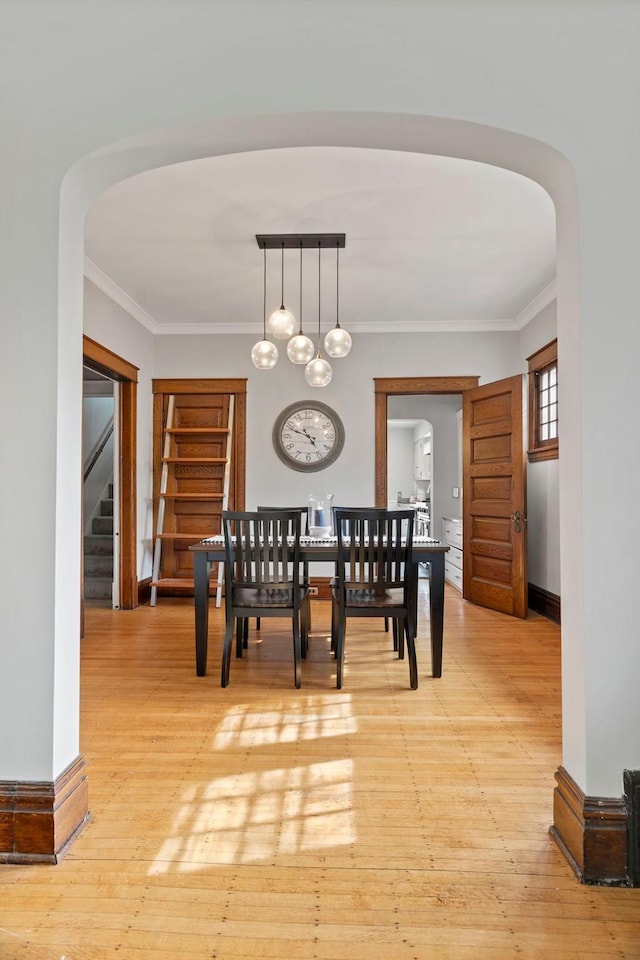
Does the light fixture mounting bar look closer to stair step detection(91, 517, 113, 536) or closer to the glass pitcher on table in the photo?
the glass pitcher on table

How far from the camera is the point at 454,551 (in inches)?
297

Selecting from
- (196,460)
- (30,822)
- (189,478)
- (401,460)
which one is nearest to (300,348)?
(196,460)

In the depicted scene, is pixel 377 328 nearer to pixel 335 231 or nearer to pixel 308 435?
pixel 308 435

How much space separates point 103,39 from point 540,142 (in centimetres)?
136

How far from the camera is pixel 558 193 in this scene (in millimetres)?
1850

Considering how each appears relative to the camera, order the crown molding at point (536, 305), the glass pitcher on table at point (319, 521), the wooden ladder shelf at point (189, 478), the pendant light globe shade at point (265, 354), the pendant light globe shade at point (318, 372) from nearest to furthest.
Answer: the pendant light globe shade at point (265, 354)
the glass pitcher on table at point (319, 521)
the pendant light globe shade at point (318, 372)
the crown molding at point (536, 305)
the wooden ladder shelf at point (189, 478)

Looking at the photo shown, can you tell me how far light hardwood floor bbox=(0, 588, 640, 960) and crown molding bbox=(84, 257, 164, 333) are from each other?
298cm

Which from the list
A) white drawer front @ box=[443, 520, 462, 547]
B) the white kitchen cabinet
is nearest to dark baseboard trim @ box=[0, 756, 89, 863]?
the white kitchen cabinet

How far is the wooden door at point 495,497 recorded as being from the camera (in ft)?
16.4

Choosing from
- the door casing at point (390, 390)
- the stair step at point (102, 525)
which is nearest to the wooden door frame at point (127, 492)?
the stair step at point (102, 525)

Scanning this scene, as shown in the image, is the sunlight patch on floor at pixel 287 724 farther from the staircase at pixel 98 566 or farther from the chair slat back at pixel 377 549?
the staircase at pixel 98 566

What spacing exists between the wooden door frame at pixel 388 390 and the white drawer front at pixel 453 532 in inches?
72.5

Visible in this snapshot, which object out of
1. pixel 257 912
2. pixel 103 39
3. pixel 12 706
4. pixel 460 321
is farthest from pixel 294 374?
pixel 257 912

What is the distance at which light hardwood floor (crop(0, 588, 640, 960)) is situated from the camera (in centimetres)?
143
